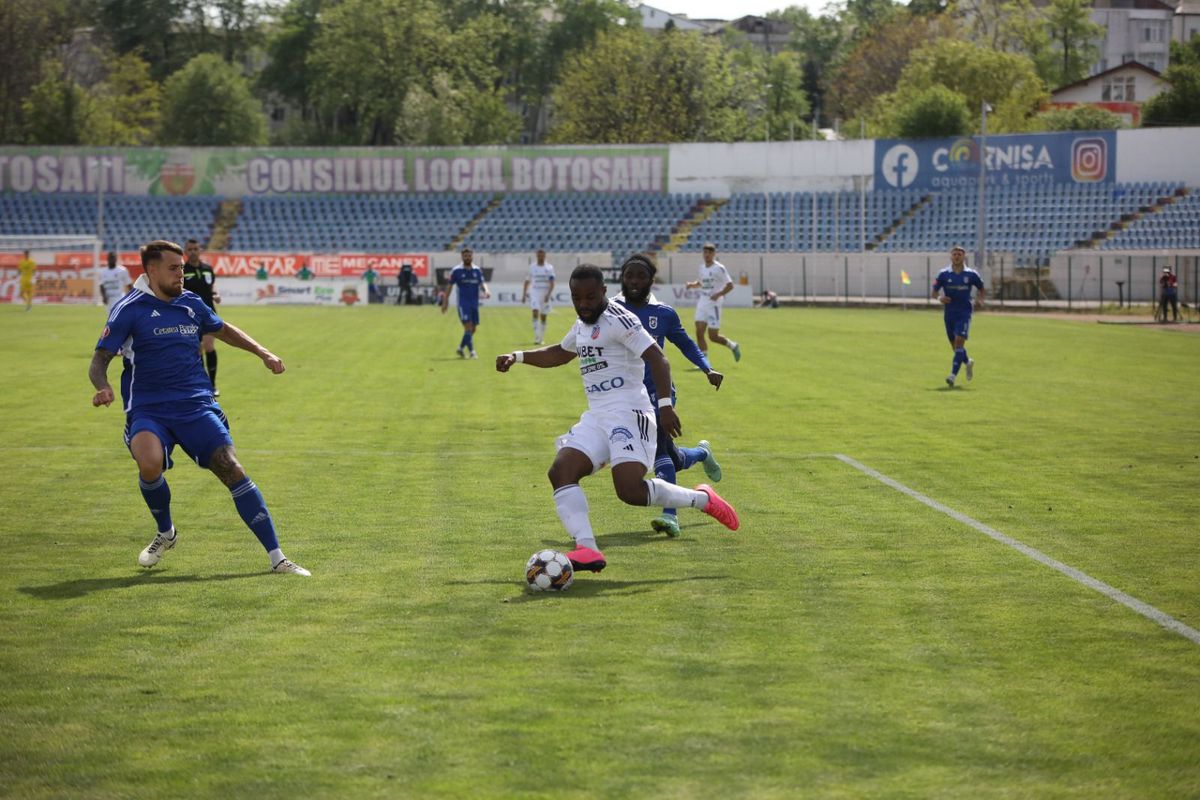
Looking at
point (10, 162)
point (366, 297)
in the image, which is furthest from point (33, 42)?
point (366, 297)

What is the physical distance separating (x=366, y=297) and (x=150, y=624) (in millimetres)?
52961

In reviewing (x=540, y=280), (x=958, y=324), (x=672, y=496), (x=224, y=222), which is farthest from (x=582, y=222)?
(x=672, y=496)

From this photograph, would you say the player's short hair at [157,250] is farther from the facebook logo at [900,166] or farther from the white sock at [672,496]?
the facebook logo at [900,166]

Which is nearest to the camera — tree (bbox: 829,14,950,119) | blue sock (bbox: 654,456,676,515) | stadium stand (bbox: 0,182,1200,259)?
blue sock (bbox: 654,456,676,515)

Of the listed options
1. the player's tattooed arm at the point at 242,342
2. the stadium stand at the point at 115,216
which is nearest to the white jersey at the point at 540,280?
the player's tattooed arm at the point at 242,342

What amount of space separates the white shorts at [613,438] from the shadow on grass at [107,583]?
7.20 ft

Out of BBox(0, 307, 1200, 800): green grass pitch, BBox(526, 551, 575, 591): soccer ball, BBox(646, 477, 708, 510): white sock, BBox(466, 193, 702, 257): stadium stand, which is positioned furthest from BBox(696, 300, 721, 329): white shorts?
BBox(466, 193, 702, 257): stadium stand

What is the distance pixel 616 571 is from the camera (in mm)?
9609

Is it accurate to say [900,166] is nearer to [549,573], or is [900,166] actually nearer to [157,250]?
[157,250]

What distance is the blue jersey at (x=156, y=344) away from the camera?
9.49m

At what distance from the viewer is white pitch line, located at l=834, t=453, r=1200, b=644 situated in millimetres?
8055

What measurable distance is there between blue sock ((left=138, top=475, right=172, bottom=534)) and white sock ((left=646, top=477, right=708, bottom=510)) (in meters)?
3.18

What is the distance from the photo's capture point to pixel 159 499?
9.79 m

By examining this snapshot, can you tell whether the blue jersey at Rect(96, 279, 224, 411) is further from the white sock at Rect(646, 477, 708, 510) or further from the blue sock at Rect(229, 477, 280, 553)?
the white sock at Rect(646, 477, 708, 510)
